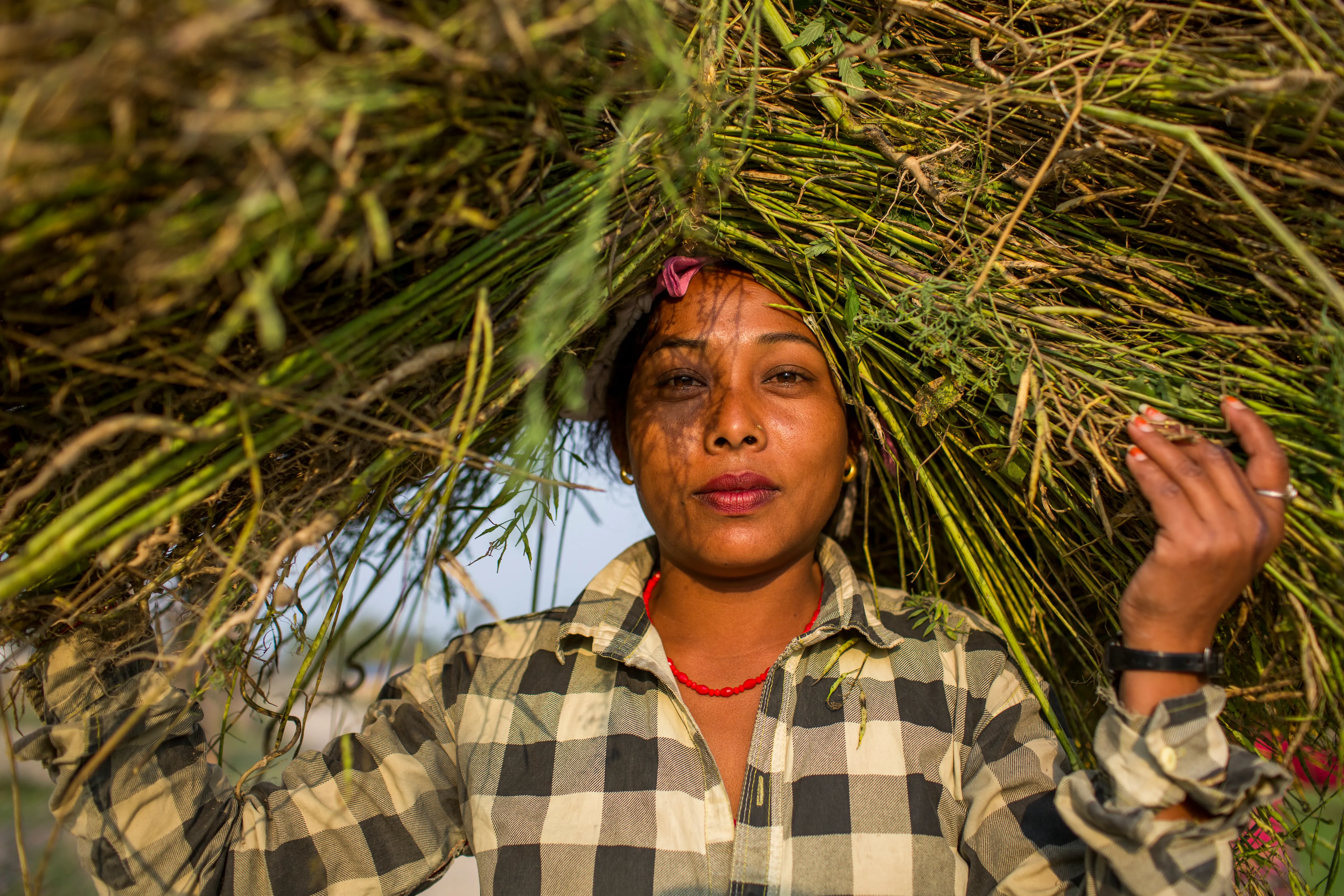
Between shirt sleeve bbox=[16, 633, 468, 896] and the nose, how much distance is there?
609mm

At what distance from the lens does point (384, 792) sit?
1.17 metres

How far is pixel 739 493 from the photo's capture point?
121 centimetres

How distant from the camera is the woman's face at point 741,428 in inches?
46.6

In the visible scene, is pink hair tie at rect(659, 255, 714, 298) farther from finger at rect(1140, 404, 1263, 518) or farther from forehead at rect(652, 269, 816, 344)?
finger at rect(1140, 404, 1263, 518)

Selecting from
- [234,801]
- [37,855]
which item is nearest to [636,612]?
[234,801]

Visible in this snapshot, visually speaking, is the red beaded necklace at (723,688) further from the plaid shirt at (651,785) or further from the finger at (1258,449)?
the finger at (1258,449)

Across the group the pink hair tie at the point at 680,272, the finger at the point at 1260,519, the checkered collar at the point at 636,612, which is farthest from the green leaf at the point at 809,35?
the checkered collar at the point at 636,612

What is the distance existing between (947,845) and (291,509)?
93 cm

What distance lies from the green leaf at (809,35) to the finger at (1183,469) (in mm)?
590

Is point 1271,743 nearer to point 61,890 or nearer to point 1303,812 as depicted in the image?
point 1303,812

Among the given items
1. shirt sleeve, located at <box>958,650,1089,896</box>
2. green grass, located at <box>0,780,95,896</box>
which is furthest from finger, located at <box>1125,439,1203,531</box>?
green grass, located at <box>0,780,95,896</box>

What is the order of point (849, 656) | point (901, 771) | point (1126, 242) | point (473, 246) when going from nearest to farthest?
point (473, 246) → point (1126, 242) → point (901, 771) → point (849, 656)

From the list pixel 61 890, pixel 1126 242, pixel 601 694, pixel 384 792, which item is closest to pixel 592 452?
pixel 601 694

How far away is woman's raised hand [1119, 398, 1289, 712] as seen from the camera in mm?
835
